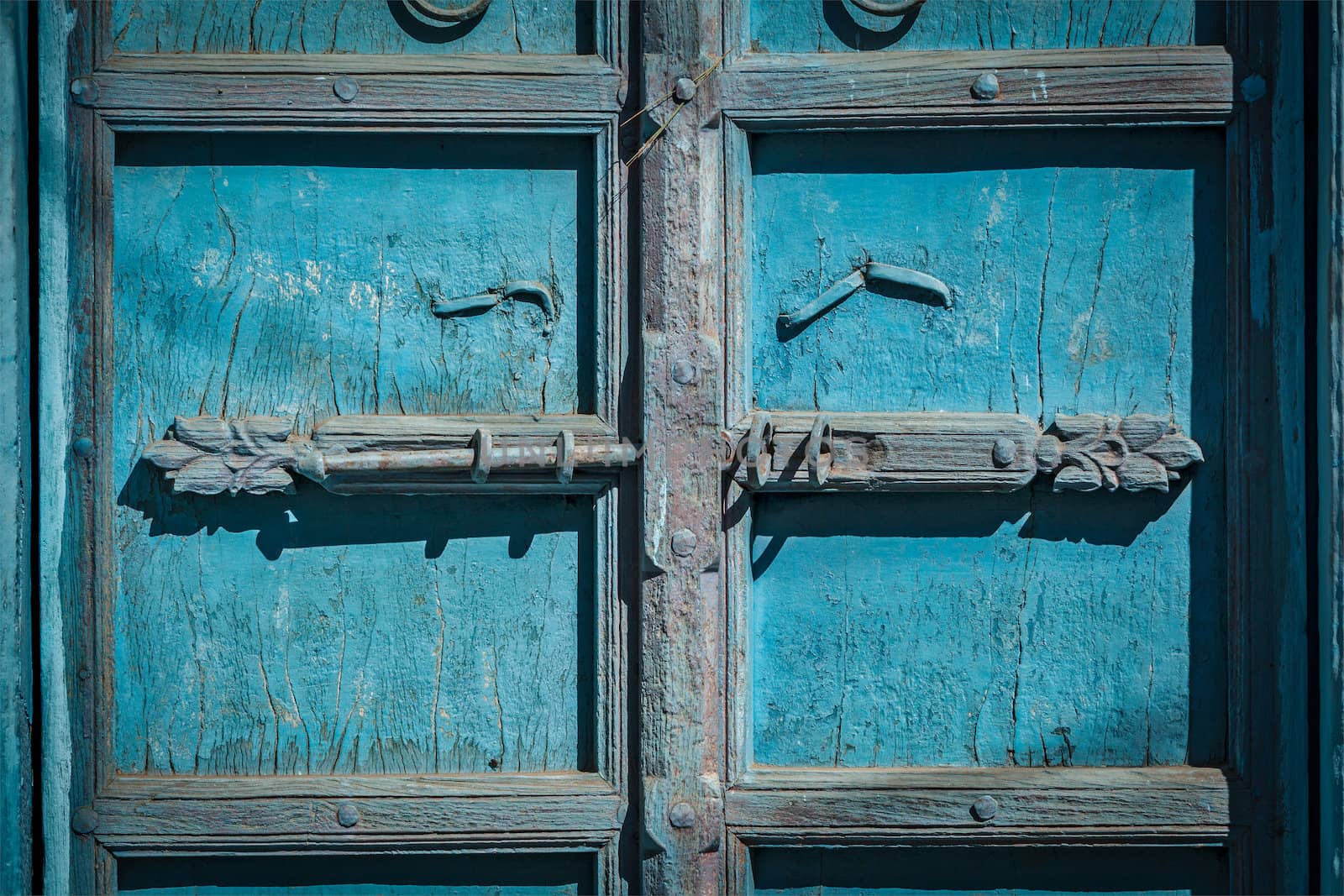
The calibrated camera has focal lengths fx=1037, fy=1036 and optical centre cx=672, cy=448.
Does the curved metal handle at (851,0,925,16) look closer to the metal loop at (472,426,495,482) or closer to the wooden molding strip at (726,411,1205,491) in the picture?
the wooden molding strip at (726,411,1205,491)

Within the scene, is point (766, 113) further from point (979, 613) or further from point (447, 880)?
point (447, 880)

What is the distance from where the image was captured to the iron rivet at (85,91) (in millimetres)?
1223

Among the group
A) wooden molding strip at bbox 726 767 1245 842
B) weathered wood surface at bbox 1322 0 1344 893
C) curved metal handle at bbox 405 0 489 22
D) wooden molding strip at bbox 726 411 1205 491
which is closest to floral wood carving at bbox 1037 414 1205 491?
wooden molding strip at bbox 726 411 1205 491

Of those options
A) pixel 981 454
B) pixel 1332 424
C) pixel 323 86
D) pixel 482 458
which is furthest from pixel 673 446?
pixel 1332 424

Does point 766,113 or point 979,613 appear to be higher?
point 766,113

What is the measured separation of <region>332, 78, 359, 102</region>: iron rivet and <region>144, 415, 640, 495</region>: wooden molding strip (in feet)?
1.25

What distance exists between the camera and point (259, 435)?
4.04ft

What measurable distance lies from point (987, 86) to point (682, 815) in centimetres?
94

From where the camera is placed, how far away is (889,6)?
1.24 m

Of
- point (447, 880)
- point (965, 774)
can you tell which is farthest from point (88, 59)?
point (965, 774)

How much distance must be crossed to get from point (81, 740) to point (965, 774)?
107 centimetres

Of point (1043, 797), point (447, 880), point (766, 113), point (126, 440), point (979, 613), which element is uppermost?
point (766, 113)

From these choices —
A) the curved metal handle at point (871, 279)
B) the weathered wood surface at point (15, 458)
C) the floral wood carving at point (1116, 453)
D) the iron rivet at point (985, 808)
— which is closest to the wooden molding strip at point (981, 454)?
the floral wood carving at point (1116, 453)

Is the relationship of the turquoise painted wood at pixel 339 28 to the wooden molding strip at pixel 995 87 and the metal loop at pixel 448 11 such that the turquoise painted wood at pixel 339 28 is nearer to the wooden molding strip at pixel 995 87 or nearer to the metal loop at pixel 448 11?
the metal loop at pixel 448 11
